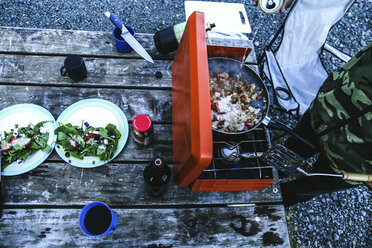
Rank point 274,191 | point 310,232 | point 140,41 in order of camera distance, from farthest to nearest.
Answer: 1. point 310,232
2. point 140,41
3. point 274,191

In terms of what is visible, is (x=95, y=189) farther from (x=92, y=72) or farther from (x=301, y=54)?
(x=301, y=54)

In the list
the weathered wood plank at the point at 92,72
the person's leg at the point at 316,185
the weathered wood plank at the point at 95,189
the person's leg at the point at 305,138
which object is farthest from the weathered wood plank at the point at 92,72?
the person's leg at the point at 316,185

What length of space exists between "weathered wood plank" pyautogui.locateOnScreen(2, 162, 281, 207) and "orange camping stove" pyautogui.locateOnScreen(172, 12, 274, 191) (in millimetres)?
72

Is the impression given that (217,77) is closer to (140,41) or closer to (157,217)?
(140,41)

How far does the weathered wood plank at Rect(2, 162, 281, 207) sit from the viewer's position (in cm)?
111

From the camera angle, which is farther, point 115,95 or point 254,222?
point 115,95

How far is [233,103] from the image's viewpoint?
1273 millimetres

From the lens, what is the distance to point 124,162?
3.97 feet

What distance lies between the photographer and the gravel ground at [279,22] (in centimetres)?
200

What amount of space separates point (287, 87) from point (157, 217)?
153 cm

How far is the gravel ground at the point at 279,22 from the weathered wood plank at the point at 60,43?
4.23 feet

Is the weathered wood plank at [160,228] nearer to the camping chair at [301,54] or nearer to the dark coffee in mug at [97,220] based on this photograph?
the dark coffee in mug at [97,220]

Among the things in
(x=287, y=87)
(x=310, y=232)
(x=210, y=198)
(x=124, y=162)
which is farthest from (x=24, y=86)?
(x=310, y=232)

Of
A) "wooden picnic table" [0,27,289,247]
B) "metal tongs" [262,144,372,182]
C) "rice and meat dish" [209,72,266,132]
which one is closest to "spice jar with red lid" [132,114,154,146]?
"wooden picnic table" [0,27,289,247]
